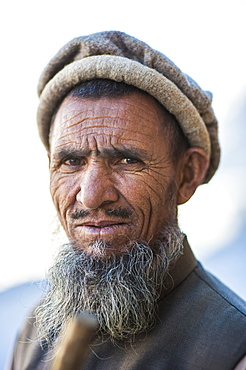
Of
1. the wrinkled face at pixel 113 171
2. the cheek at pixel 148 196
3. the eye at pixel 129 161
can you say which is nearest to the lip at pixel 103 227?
the wrinkled face at pixel 113 171

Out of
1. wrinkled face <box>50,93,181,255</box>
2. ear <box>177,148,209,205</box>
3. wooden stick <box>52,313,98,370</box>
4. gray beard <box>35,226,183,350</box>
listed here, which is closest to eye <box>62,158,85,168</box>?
wrinkled face <box>50,93,181,255</box>

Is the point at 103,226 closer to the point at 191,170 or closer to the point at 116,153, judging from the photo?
the point at 116,153

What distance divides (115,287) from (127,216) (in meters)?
0.33

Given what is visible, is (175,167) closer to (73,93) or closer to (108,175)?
(108,175)

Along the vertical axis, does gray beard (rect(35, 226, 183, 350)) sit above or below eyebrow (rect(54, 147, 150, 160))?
below

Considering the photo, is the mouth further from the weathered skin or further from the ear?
the ear

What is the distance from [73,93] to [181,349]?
4.44ft

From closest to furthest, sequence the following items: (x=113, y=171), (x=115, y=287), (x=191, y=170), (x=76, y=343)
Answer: (x=76, y=343), (x=115, y=287), (x=113, y=171), (x=191, y=170)

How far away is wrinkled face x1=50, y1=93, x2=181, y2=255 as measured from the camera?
1862 mm

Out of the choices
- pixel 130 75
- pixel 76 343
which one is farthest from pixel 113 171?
pixel 76 343

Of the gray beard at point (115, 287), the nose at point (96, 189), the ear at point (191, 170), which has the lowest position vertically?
the gray beard at point (115, 287)

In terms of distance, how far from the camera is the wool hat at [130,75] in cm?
196

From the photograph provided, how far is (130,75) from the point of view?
1.94 meters

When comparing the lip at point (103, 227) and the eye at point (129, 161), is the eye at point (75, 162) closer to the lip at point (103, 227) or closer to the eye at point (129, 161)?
the eye at point (129, 161)
